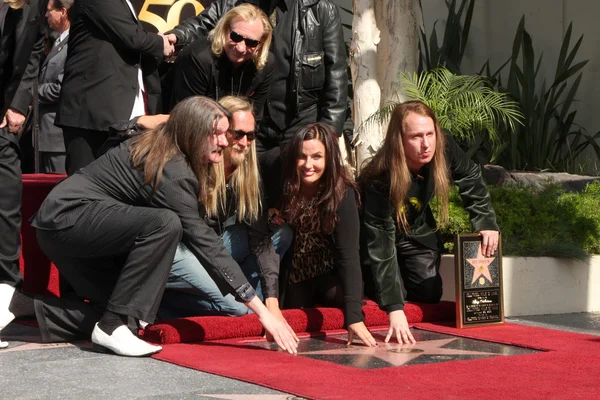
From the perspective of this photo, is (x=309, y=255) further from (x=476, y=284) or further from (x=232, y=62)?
(x=232, y=62)

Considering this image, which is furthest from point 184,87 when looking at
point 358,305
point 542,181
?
point 542,181

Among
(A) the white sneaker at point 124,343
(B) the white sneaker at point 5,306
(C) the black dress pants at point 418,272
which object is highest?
(C) the black dress pants at point 418,272

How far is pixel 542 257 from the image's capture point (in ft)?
20.7

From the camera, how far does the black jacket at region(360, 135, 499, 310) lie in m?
5.37

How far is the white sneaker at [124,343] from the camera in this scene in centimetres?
457

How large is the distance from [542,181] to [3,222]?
4483 millimetres

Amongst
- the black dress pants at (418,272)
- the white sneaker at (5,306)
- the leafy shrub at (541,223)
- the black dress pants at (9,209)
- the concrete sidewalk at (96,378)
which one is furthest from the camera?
the leafy shrub at (541,223)

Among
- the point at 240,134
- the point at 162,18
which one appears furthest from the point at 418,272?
the point at 162,18

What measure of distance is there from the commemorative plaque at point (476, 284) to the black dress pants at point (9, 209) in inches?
84.1

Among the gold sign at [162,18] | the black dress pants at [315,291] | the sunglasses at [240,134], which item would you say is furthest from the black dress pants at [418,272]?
the gold sign at [162,18]

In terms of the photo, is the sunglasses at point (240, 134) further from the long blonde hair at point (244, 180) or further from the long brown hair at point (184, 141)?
the long brown hair at point (184, 141)

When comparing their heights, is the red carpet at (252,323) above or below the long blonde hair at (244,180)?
below

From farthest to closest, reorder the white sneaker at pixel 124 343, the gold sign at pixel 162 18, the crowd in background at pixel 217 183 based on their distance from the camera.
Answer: the gold sign at pixel 162 18 → the crowd in background at pixel 217 183 → the white sneaker at pixel 124 343

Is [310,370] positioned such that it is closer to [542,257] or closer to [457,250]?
[457,250]
